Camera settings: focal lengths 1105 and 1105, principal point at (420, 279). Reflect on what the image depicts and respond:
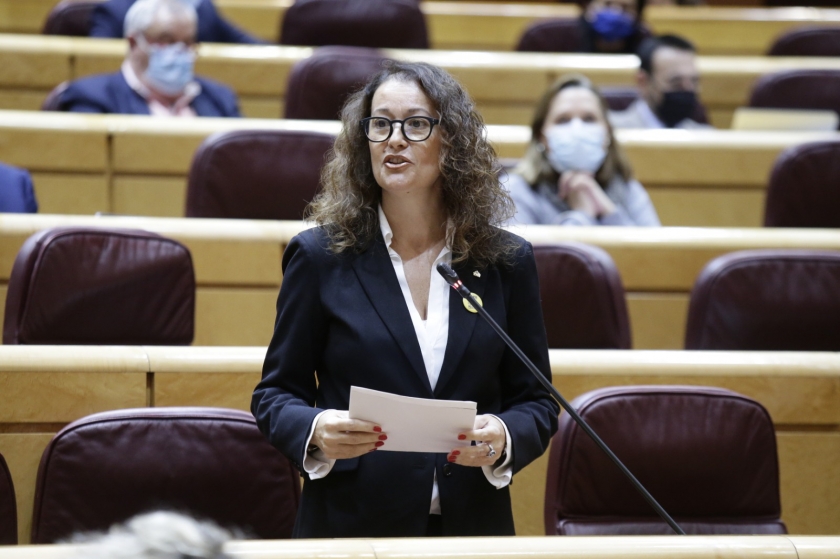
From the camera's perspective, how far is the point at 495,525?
2.10ft

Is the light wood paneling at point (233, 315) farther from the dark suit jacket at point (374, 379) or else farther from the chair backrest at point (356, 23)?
the chair backrest at point (356, 23)

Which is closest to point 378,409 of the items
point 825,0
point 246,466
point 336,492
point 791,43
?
point 336,492

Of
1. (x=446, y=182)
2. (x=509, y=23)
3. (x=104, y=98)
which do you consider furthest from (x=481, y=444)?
(x=509, y=23)

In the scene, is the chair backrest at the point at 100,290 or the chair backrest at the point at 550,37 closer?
the chair backrest at the point at 100,290

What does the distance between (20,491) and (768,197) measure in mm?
955

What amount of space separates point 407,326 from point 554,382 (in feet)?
1.07

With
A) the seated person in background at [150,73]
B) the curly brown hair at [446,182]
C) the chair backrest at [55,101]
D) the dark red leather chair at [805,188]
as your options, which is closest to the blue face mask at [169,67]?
the seated person in background at [150,73]

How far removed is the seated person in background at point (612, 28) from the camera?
192 cm

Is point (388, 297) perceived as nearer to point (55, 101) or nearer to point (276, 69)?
point (55, 101)

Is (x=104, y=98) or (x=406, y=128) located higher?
(x=406, y=128)

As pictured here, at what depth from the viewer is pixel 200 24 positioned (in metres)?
1.84

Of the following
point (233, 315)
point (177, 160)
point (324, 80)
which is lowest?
point (233, 315)

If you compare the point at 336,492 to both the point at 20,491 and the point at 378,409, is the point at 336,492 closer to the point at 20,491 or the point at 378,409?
the point at 378,409

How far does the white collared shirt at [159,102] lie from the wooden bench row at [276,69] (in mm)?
194
